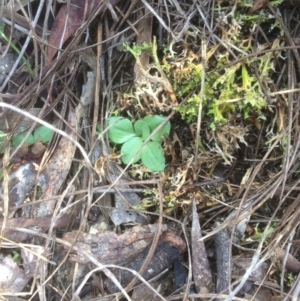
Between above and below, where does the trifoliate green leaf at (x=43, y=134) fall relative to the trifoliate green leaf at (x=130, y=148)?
above

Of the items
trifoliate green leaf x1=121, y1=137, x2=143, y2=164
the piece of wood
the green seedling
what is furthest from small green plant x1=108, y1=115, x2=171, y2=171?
the green seedling

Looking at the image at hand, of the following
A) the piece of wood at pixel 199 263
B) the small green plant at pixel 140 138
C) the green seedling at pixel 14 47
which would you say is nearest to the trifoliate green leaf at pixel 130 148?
the small green plant at pixel 140 138

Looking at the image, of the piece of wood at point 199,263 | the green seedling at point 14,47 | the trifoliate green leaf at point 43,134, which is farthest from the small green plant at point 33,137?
the piece of wood at point 199,263

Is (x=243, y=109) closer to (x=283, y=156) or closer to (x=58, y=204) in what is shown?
(x=283, y=156)

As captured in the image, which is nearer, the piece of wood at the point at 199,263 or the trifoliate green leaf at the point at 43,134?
the piece of wood at the point at 199,263

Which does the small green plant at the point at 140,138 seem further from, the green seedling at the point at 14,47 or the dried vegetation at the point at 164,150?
the green seedling at the point at 14,47

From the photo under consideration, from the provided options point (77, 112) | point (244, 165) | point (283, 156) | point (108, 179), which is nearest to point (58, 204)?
point (108, 179)

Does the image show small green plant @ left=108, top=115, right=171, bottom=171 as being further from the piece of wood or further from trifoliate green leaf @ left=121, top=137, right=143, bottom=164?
the piece of wood
